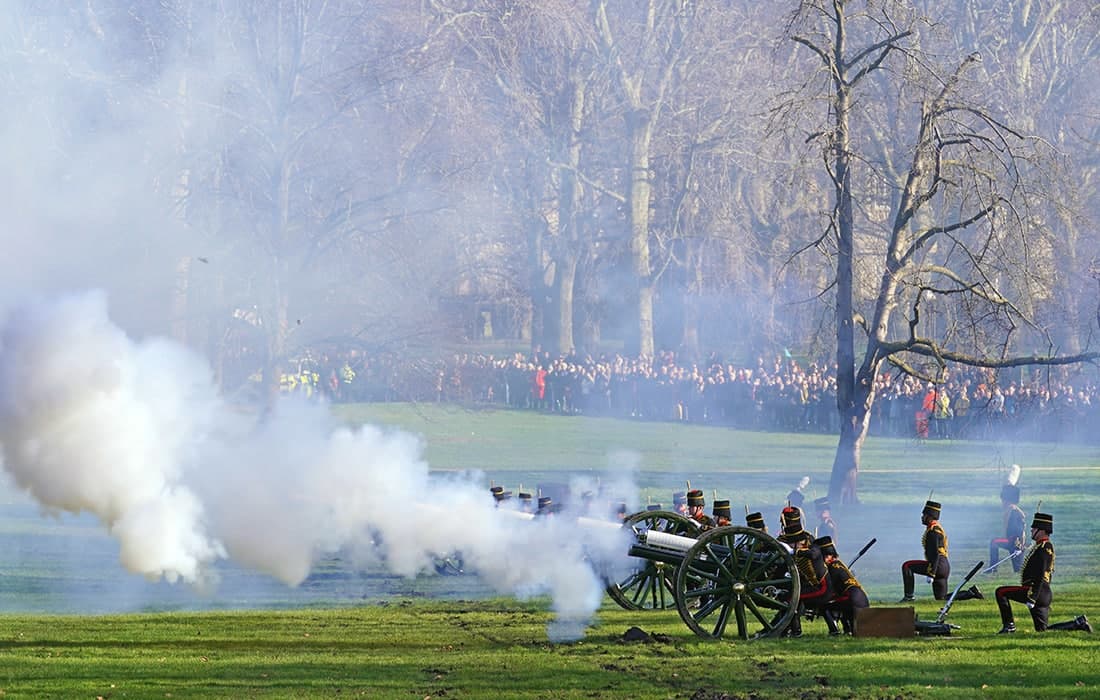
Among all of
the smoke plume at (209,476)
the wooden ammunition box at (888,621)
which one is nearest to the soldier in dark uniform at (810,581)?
the wooden ammunition box at (888,621)

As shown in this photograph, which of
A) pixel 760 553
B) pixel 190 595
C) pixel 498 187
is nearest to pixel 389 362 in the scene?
pixel 498 187

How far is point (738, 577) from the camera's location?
619 inches

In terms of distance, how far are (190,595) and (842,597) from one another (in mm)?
9634

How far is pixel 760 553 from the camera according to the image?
15.8m

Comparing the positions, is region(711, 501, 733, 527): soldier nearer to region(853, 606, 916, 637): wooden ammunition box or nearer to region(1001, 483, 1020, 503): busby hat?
region(853, 606, 916, 637): wooden ammunition box

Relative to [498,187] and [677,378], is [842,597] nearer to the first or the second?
[498,187]

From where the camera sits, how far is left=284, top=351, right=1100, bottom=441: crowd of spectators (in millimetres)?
37156

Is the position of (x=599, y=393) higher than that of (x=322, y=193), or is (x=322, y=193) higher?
(x=322, y=193)

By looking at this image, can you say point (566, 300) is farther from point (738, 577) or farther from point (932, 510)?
point (738, 577)

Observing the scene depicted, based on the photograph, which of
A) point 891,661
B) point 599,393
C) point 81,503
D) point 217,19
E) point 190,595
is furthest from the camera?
point 599,393

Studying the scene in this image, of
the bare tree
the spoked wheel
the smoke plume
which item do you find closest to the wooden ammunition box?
the smoke plume

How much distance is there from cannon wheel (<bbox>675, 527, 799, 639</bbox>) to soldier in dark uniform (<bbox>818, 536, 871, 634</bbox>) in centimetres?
46

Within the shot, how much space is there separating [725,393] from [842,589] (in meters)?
29.4

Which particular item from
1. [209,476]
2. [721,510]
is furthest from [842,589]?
[209,476]
